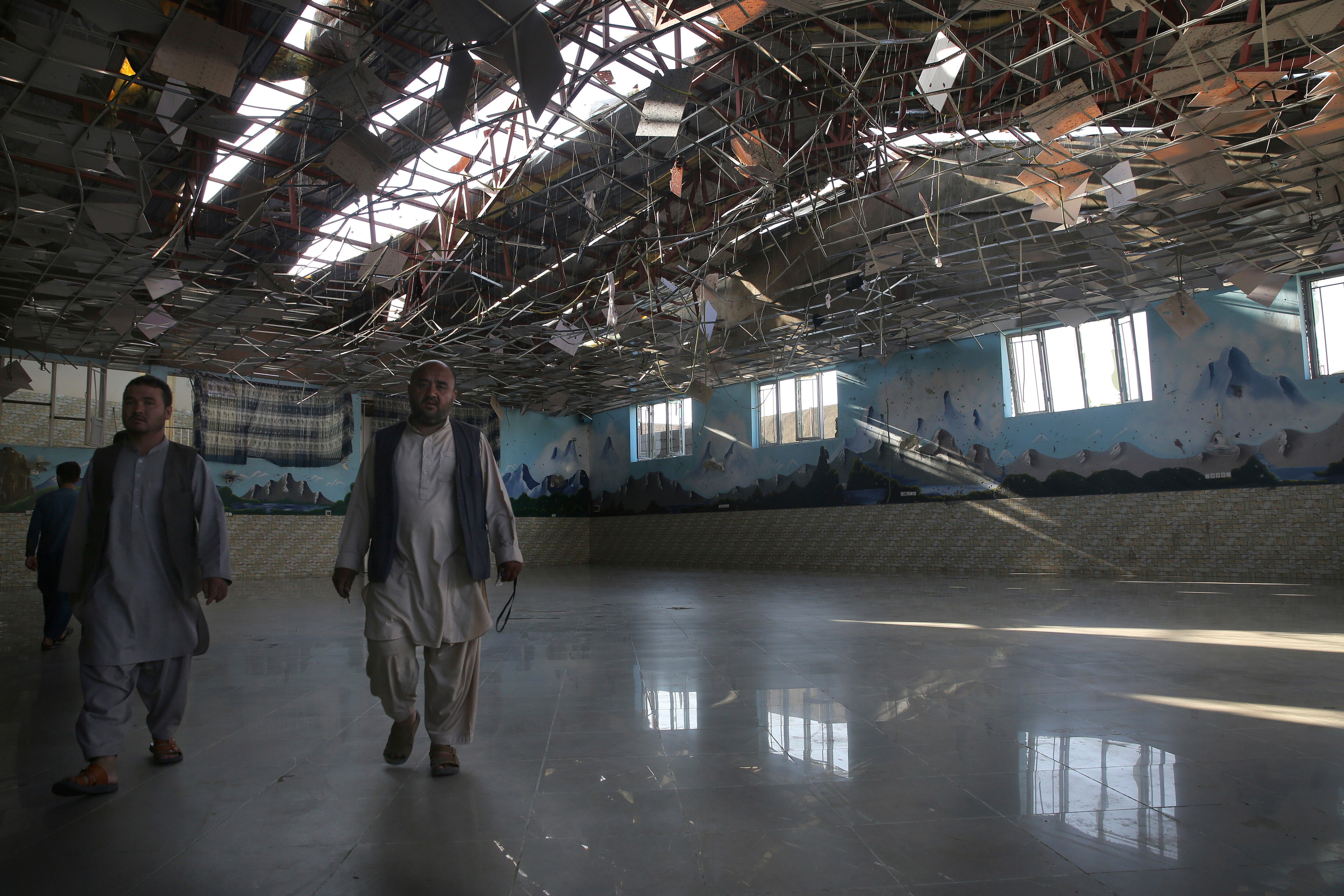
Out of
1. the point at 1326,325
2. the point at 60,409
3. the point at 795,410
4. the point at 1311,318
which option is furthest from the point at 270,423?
the point at 1326,325

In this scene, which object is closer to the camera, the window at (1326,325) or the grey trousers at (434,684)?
the grey trousers at (434,684)

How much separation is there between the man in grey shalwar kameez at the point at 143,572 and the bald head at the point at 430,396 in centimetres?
79

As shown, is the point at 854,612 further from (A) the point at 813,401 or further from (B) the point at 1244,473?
(A) the point at 813,401

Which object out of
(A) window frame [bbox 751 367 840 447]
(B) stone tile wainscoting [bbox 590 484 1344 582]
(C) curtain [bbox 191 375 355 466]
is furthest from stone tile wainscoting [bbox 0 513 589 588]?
(A) window frame [bbox 751 367 840 447]

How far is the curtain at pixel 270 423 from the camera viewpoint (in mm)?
17000

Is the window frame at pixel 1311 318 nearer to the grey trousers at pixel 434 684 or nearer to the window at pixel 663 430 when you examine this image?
the window at pixel 663 430

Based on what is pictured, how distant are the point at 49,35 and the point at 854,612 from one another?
8597 millimetres

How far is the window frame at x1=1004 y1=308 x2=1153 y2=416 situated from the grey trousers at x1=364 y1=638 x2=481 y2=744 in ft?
41.5

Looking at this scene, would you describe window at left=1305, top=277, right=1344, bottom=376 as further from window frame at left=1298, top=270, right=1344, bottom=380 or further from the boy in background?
the boy in background

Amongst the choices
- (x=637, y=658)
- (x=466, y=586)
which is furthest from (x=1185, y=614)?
(x=466, y=586)

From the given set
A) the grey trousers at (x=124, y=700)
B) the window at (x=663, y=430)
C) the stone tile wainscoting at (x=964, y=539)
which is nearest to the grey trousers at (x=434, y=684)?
the grey trousers at (x=124, y=700)

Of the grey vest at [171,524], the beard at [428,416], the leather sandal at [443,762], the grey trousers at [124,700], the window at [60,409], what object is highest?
the window at [60,409]

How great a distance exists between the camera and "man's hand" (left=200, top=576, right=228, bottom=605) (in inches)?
117

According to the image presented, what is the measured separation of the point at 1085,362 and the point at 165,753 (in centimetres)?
1473
